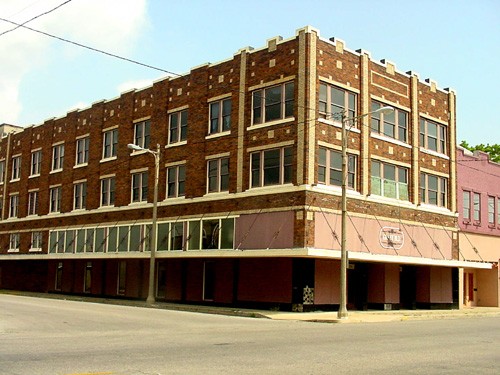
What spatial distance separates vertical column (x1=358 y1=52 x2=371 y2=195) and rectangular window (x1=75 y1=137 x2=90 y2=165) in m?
19.8

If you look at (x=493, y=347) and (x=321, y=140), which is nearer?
(x=493, y=347)

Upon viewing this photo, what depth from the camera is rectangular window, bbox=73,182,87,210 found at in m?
44.2

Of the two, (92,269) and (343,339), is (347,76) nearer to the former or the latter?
(343,339)

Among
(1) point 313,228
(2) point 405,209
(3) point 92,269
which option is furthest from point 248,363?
(3) point 92,269

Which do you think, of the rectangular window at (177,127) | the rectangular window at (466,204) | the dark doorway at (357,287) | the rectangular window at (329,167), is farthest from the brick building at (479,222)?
the rectangular window at (177,127)

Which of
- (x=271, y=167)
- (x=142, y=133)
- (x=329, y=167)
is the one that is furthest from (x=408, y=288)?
(x=142, y=133)

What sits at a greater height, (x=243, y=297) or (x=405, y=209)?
(x=405, y=209)

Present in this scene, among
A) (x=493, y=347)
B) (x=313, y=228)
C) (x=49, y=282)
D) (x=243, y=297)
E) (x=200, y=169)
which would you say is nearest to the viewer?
(x=493, y=347)

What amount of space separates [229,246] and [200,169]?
4.86 meters

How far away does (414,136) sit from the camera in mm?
36625

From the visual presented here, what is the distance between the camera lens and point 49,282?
4734cm

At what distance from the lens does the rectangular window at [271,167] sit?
30837 mm

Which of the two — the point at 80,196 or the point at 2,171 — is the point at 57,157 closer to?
the point at 80,196

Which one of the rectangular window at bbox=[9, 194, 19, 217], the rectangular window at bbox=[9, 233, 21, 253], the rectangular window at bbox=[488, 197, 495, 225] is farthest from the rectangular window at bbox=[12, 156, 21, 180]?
the rectangular window at bbox=[488, 197, 495, 225]
